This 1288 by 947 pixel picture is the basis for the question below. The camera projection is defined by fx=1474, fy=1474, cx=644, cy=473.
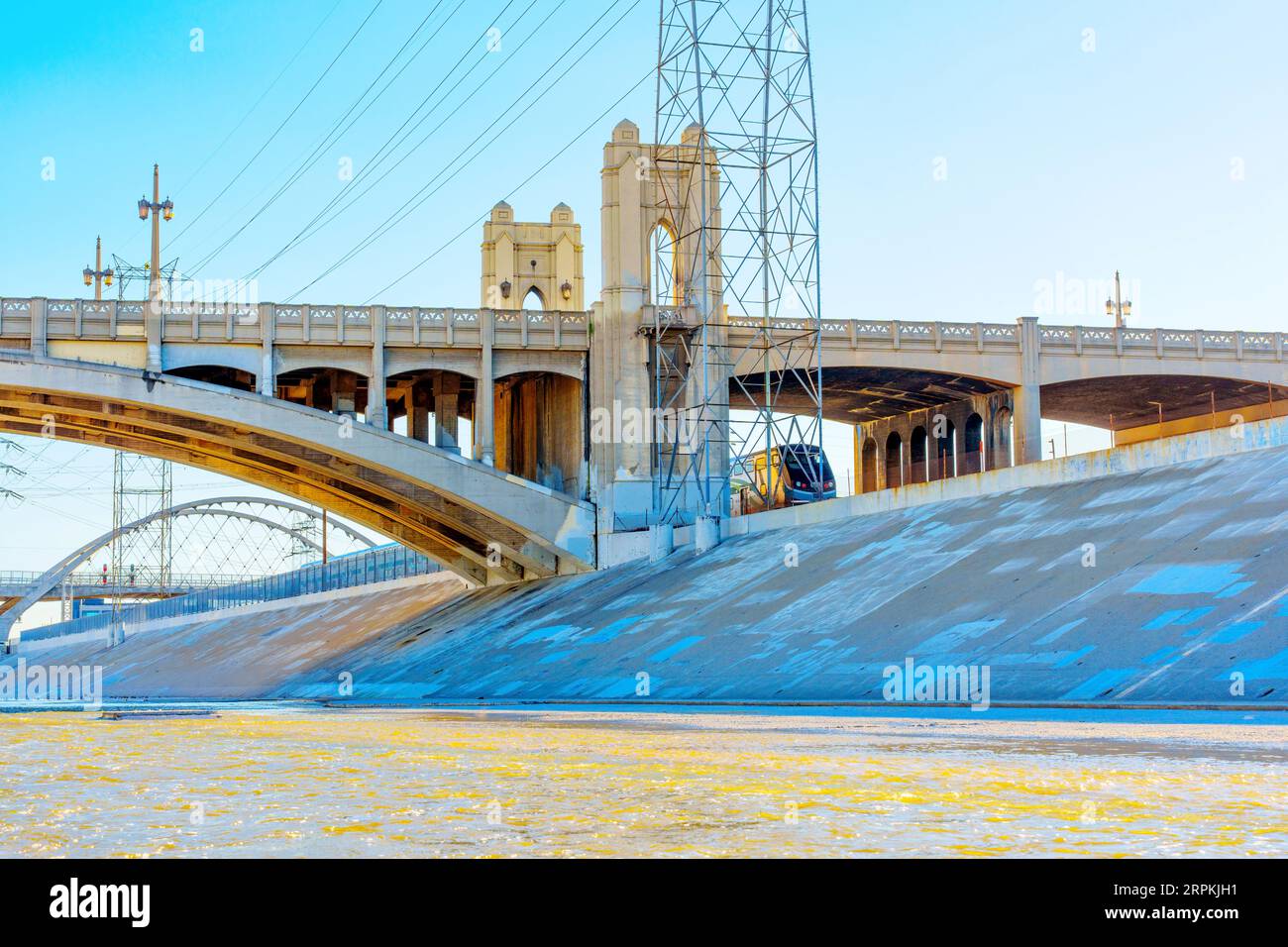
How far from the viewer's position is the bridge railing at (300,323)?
204 feet

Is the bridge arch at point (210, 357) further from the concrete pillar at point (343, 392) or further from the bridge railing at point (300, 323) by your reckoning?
the concrete pillar at point (343, 392)

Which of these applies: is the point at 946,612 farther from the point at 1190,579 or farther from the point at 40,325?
the point at 40,325

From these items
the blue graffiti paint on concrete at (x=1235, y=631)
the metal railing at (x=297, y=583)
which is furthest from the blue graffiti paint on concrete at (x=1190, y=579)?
the metal railing at (x=297, y=583)

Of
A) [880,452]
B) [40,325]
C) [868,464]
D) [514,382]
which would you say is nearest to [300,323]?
[40,325]

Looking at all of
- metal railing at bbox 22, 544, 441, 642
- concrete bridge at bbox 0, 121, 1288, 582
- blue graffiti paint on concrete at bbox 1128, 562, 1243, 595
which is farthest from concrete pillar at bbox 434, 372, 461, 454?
blue graffiti paint on concrete at bbox 1128, 562, 1243, 595

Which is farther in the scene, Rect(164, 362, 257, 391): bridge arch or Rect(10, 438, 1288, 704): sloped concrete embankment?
Rect(164, 362, 257, 391): bridge arch

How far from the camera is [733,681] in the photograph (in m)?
33.6

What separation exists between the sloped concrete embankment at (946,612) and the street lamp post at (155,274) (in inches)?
610

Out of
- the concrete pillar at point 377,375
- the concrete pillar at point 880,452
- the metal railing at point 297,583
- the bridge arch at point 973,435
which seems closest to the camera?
the concrete pillar at point 377,375

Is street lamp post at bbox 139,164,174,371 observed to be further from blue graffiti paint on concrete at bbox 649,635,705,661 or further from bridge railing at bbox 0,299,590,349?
blue graffiti paint on concrete at bbox 649,635,705,661

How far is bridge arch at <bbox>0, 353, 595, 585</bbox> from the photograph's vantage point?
2410 inches

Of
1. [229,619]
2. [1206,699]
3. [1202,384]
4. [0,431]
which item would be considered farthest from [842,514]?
[229,619]

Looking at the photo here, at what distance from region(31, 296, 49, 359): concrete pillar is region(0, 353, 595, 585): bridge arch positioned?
1.79m

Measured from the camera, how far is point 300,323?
65.4m
